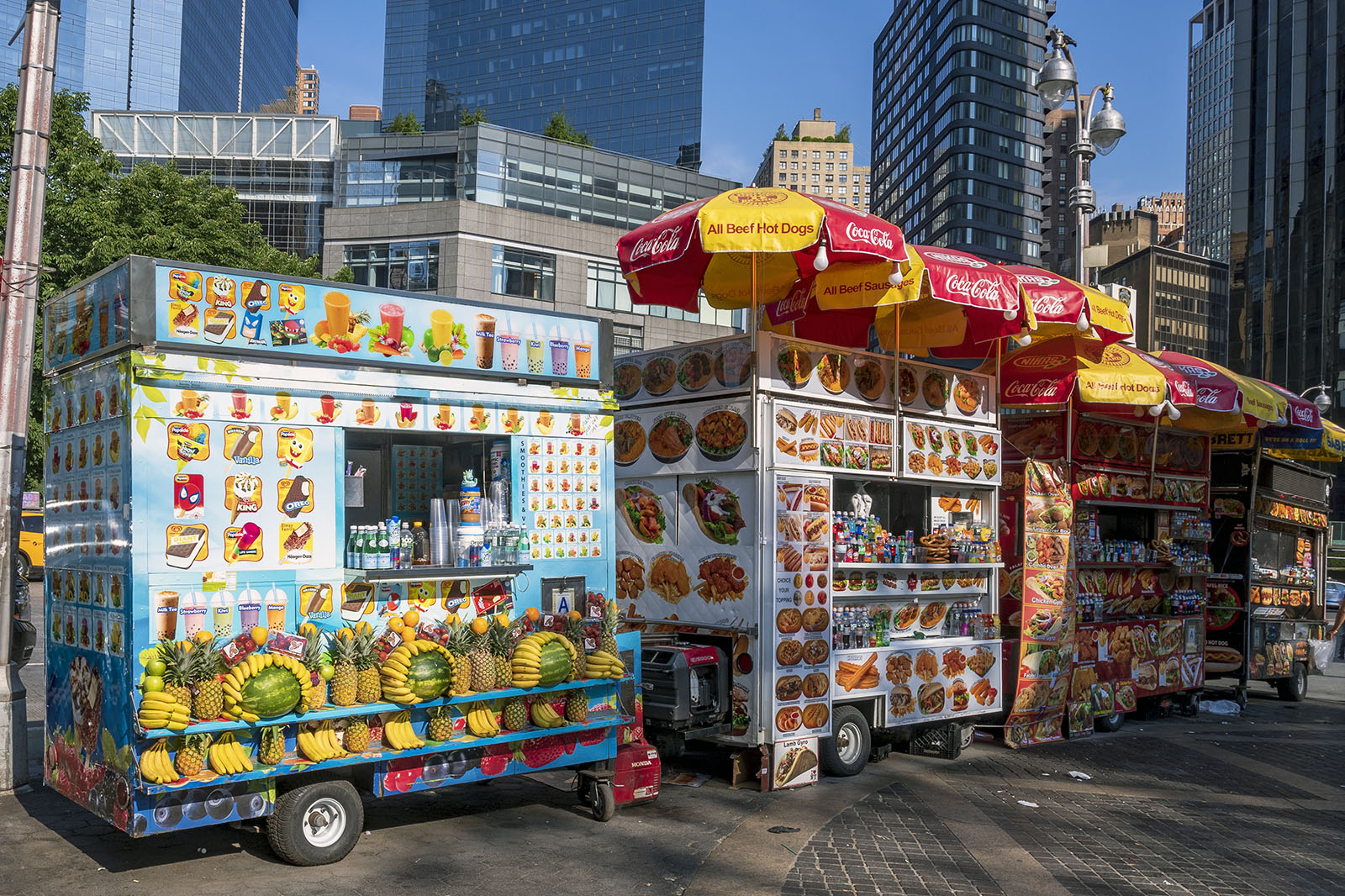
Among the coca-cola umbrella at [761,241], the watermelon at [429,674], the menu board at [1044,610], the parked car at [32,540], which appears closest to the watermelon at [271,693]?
the watermelon at [429,674]

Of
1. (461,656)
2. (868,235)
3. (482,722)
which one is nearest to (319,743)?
(461,656)

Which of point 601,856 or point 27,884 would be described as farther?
point 601,856

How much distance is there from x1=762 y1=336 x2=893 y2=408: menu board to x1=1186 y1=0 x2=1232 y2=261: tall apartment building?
495 ft

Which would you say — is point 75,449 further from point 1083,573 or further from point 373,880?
point 1083,573

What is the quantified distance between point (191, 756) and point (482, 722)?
1.95 meters

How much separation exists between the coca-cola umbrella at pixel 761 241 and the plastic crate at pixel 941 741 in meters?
4.78

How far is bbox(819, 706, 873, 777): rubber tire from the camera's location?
9766 millimetres

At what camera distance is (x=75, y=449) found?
7.03 m

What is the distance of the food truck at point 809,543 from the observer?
30.6 feet

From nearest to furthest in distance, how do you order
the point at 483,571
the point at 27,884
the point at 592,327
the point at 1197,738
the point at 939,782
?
the point at 27,884, the point at 483,571, the point at 592,327, the point at 939,782, the point at 1197,738

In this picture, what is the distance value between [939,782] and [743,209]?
5.52m

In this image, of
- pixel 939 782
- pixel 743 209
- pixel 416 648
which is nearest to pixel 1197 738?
pixel 939 782

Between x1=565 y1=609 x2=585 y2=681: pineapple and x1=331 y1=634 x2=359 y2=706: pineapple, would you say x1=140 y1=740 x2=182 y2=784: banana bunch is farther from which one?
x1=565 y1=609 x2=585 y2=681: pineapple

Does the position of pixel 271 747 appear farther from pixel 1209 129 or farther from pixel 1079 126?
pixel 1209 129
